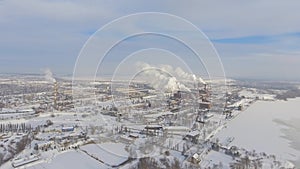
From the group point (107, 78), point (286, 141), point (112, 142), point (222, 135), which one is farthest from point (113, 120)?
point (286, 141)

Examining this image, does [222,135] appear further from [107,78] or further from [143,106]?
[107,78]

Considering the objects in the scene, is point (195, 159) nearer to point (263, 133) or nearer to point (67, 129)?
point (263, 133)

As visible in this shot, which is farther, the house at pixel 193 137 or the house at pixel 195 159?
the house at pixel 193 137

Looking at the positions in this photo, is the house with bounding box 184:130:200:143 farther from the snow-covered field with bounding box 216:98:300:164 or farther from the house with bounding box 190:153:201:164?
the snow-covered field with bounding box 216:98:300:164

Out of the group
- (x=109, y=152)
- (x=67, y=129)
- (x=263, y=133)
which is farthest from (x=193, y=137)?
(x=67, y=129)

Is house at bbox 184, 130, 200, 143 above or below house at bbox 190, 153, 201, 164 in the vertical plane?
above

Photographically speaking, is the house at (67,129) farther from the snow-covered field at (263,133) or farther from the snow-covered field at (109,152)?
the snow-covered field at (263,133)

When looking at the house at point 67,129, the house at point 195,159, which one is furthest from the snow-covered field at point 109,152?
the house at point 67,129

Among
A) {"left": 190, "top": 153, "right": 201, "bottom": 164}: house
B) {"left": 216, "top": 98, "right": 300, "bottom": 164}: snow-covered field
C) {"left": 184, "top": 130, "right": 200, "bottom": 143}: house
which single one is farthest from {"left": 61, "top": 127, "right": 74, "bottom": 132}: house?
{"left": 190, "top": 153, "right": 201, "bottom": 164}: house
